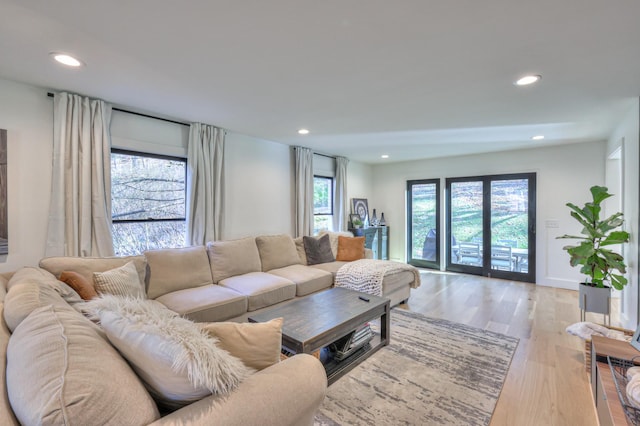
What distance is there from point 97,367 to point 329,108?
2743 millimetres

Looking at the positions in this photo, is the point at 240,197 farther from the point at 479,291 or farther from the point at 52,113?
the point at 479,291

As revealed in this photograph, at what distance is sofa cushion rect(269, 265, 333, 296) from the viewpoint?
3348mm

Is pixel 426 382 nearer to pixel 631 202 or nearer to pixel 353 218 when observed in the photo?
pixel 631 202

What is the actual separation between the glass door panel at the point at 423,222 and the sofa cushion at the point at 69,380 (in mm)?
5914

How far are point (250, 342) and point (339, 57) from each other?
1.82 meters

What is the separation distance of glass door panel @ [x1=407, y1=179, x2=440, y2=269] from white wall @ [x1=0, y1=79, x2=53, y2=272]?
19.0 ft

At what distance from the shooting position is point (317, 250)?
4.29 metres

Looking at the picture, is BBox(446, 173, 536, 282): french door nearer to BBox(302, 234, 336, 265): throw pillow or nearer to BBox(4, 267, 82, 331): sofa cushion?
BBox(302, 234, 336, 265): throw pillow

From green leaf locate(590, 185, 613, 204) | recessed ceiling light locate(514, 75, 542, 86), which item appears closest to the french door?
green leaf locate(590, 185, 613, 204)

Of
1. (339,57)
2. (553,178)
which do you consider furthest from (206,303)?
(553,178)

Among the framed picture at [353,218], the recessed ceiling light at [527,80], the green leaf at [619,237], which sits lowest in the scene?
the green leaf at [619,237]

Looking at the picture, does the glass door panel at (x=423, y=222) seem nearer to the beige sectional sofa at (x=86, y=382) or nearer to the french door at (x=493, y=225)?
the french door at (x=493, y=225)

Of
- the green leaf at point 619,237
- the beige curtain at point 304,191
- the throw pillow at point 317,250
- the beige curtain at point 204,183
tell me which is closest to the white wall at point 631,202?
the green leaf at point 619,237

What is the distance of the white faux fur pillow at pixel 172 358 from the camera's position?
90 centimetres
